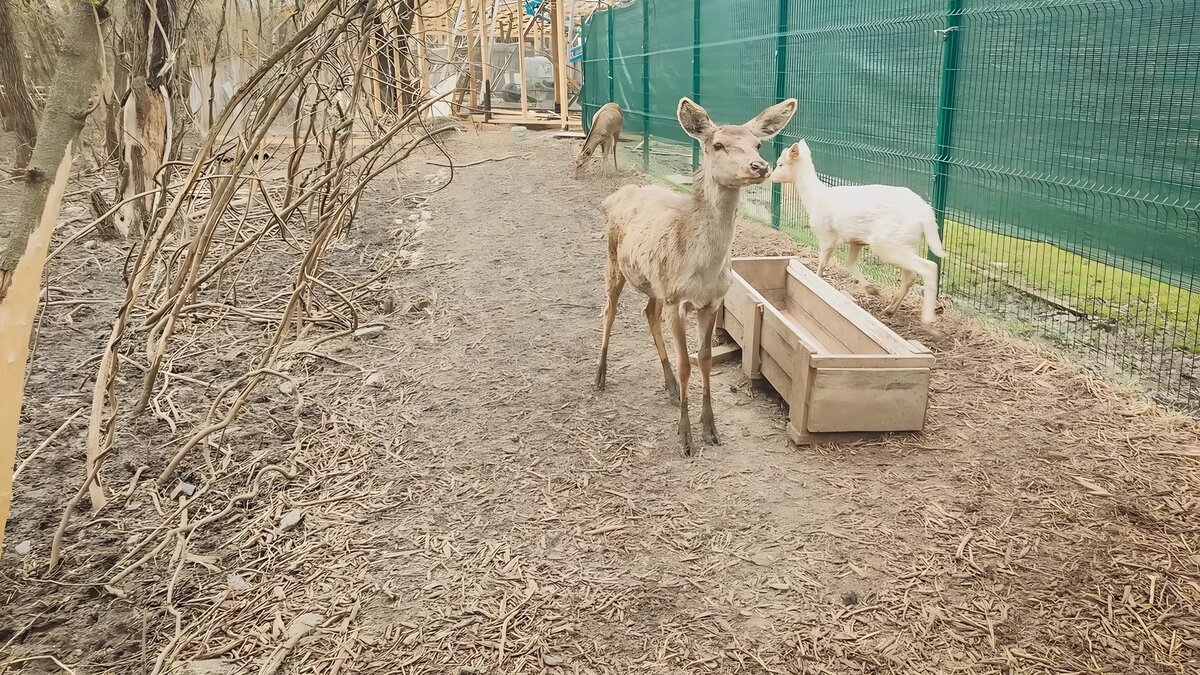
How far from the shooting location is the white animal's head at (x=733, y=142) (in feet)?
12.8

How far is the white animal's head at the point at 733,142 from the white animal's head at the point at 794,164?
234cm

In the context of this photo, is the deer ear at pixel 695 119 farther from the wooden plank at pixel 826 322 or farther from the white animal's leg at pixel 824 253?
the white animal's leg at pixel 824 253

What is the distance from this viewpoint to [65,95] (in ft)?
6.68

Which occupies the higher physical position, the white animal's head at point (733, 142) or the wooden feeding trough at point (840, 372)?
the white animal's head at point (733, 142)

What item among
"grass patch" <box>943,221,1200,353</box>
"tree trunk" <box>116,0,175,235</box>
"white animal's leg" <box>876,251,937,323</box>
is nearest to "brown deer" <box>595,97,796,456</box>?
"white animal's leg" <box>876,251,937,323</box>

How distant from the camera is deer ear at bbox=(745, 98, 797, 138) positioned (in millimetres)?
4309

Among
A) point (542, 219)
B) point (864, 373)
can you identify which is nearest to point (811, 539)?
point (864, 373)

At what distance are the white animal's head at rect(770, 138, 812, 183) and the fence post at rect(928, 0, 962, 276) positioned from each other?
1.01 meters

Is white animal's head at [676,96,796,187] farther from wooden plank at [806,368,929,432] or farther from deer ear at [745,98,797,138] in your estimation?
wooden plank at [806,368,929,432]

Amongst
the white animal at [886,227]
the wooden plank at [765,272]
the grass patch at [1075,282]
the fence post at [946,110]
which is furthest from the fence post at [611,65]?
the wooden plank at [765,272]

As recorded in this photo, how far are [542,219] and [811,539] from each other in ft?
22.4

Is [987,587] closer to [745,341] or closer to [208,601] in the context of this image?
[745,341]

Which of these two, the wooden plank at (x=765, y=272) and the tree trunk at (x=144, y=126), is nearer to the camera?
the wooden plank at (x=765, y=272)

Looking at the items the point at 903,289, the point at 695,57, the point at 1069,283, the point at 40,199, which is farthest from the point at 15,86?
the point at 1069,283
